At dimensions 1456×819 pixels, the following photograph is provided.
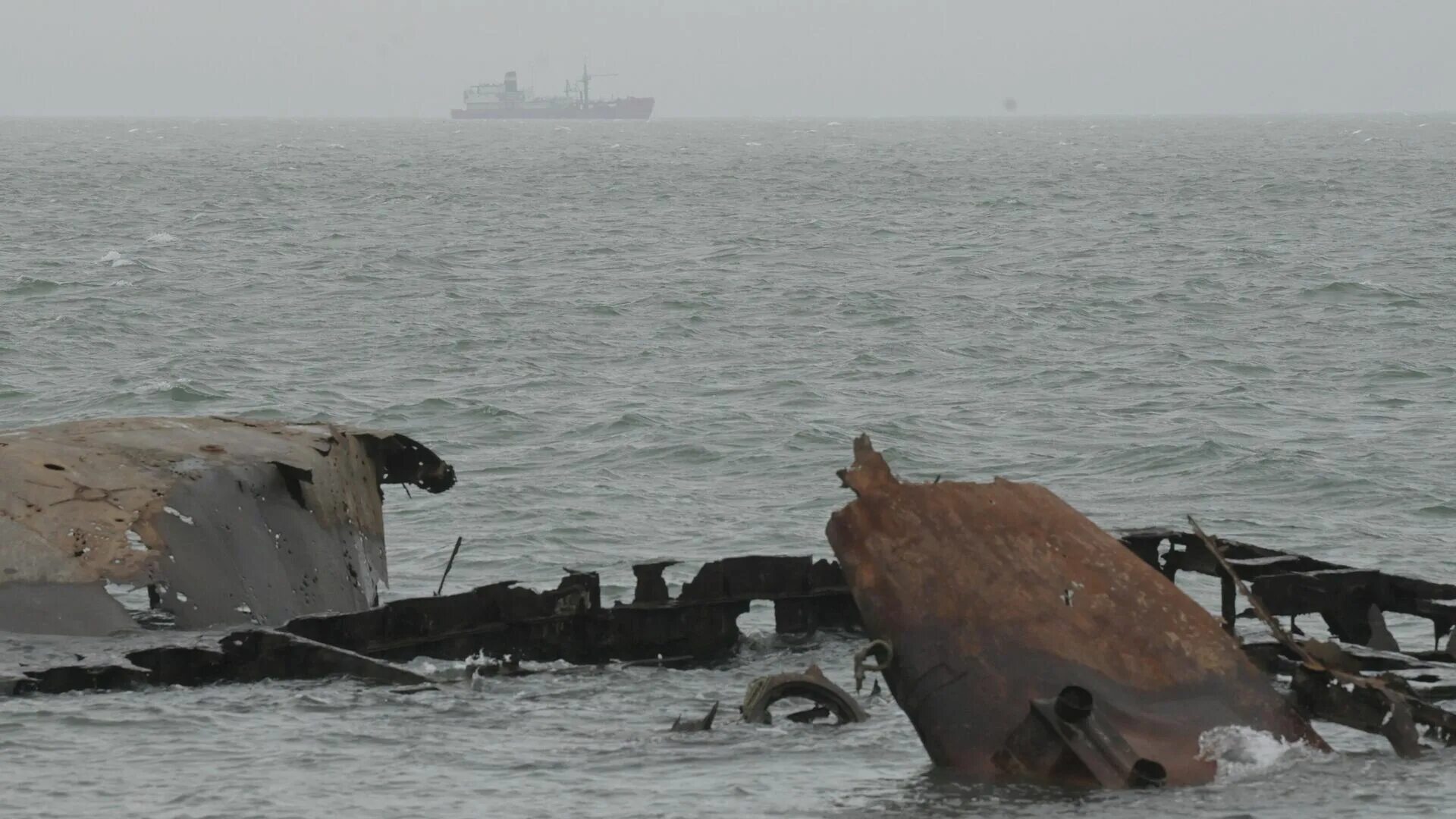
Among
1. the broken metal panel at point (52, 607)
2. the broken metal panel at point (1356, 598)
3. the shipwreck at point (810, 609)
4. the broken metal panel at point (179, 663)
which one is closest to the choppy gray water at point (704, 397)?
the broken metal panel at point (179, 663)

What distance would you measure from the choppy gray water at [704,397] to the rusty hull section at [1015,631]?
1.07 feet

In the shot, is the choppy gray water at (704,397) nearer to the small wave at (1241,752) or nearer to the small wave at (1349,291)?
the small wave at (1241,752)

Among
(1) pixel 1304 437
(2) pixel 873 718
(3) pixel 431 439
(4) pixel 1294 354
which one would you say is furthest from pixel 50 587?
(4) pixel 1294 354

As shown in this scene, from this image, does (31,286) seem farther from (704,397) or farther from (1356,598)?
(1356,598)

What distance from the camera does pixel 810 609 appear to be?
16.9 metres

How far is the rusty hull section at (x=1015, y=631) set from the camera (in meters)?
12.1

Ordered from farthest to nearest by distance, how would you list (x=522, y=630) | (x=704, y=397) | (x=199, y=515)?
(x=704, y=397) → (x=522, y=630) → (x=199, y=515)

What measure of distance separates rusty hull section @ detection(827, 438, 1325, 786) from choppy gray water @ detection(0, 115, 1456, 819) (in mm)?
326

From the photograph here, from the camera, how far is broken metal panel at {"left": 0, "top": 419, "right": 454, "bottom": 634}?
1423cm

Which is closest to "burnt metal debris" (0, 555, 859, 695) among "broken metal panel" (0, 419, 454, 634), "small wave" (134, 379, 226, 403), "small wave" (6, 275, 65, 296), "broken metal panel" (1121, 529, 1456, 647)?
"broken metal panel" (0, 419, 454, 634)

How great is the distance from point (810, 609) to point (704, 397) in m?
19.5

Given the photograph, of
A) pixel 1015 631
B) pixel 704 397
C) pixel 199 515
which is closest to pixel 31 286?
pixel 704 397

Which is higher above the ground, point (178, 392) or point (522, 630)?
point (522, 630)

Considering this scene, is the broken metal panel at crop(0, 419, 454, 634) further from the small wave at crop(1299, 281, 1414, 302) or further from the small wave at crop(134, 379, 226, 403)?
the small wave at crop(1299, 281, 1414, 302)
